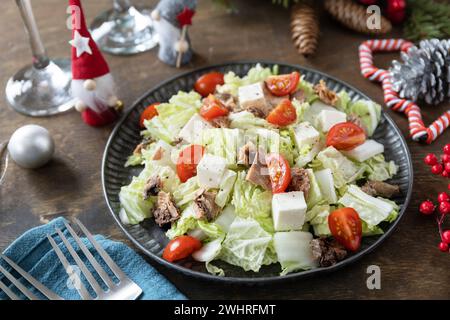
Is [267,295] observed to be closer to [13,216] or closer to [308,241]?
[308,241]

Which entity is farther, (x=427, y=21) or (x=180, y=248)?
(x=427, y=21)

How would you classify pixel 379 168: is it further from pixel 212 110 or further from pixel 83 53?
pixel 83 53

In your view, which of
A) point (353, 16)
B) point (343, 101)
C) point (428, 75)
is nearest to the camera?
point (343, 101)

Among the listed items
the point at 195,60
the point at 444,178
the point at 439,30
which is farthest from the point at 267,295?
the point at 439,30

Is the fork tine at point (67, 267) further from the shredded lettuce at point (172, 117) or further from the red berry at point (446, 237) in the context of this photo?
the red berry at point (446, 237)

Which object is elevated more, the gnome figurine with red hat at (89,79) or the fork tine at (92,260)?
the gnome figurine with red hat at (89,79)

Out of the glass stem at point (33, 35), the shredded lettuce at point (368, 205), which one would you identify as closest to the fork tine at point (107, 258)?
the shredded lettuce at point (368, 205)

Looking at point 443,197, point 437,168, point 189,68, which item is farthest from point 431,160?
point 189,68
